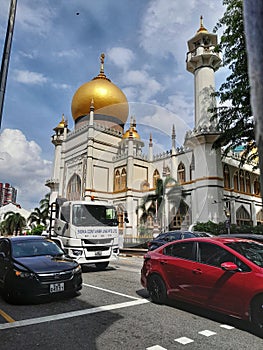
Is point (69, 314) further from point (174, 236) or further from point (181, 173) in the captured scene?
point (181, 173)

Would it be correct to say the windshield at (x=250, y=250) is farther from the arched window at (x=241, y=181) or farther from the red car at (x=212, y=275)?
the arched window at (x=241, y=181)

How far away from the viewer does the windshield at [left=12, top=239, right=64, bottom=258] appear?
24.3 ft

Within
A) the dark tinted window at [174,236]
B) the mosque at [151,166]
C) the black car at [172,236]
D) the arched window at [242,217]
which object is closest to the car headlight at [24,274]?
the black car at [172,236]

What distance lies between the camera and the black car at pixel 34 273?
20.0 ft

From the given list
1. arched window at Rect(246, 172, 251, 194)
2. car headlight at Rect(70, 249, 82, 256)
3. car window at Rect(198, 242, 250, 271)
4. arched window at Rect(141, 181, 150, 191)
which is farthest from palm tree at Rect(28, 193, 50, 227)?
car window at Rect(198, 242, 250, 271)

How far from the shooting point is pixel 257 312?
4.45 metres

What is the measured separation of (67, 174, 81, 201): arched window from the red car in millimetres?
33116

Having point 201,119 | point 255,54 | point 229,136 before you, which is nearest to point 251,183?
point 201,119

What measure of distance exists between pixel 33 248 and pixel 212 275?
4878 millimetres

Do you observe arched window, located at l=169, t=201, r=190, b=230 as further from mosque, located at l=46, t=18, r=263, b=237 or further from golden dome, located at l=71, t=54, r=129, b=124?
golden dome, located at l=71, t=54, r=129, b=124

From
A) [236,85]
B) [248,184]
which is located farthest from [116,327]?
[248,184]

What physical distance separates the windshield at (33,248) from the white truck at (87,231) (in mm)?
2818

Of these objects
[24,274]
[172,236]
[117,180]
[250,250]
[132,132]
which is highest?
[132,132]

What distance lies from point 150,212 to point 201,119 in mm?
11383
